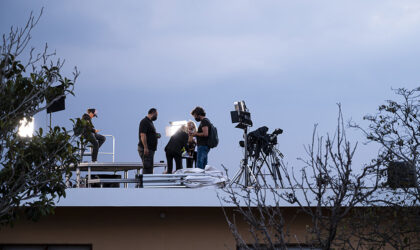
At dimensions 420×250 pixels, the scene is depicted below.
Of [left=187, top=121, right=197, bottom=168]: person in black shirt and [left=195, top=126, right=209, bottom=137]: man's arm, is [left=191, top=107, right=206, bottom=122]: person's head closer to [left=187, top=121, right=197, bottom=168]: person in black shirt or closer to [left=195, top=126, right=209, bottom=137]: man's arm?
[left=195, top=126, right=209, bottom=137]: man's arm

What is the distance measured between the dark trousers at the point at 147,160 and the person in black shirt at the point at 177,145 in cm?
27

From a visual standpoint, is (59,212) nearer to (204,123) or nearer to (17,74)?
(204,123)

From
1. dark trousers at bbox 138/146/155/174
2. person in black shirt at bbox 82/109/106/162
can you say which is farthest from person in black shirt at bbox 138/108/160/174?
person in black shirt at bbox 82/109/106/162

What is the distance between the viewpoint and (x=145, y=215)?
34.3 feet

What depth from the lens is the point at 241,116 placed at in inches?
405

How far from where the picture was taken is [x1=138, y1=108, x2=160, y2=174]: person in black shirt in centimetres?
1027

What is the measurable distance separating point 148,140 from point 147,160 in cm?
33

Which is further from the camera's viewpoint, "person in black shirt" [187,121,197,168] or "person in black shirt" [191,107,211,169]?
"person in black shirt" [187,121,197,168]

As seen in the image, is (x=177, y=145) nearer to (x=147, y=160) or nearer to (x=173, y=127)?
(x=173, y=127)

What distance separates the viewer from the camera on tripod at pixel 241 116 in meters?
10.2

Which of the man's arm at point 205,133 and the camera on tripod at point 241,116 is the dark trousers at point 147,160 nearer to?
the man's arm at point 205,133

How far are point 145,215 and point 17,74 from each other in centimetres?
395

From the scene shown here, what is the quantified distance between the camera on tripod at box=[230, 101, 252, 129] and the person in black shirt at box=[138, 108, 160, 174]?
1.32 meters

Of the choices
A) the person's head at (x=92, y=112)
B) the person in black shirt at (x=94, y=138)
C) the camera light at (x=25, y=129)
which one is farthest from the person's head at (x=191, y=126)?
the camera light at (x=25, y=129)
